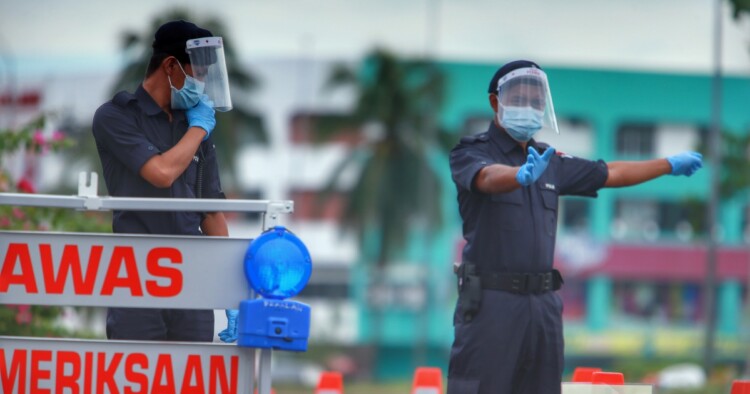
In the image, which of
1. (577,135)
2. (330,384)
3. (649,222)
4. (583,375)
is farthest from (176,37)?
(649,222)

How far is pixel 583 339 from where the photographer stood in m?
57.3

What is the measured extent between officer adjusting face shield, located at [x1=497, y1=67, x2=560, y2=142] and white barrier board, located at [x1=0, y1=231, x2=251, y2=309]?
5.64 feet

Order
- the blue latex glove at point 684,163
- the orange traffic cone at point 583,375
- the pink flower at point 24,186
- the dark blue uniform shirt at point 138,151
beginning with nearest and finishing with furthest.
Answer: the dark blue uniform shirt at point 138,151
the blue latex glove at point 684,163
the orange traffic cone at point 583,375
the pink flower at point 24,186

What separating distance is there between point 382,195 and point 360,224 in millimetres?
1459

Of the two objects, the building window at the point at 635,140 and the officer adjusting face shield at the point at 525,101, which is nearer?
the officer adjusting face shield at the point at 525,101

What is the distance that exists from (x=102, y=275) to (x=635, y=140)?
Result: 2264 inches

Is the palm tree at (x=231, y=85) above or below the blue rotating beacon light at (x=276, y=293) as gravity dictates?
above

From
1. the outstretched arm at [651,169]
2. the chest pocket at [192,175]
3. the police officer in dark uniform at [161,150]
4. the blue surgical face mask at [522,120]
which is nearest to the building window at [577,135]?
the outstretched arm at [651,169]

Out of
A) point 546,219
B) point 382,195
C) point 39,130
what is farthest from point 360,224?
point 546,219

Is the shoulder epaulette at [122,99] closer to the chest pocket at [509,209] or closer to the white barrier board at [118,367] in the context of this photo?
the white barrier board at [118,367]

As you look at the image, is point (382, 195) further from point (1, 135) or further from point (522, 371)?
point (522, 371)

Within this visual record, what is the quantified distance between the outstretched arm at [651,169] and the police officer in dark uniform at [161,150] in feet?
5.65

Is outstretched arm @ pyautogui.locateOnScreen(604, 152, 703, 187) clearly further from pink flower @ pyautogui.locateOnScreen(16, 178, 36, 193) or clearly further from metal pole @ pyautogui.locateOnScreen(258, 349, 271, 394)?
pink flower @ pyautogui.locateOnScreen(16, 178, 36, 193)

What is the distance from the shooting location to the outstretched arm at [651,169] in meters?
5.50
